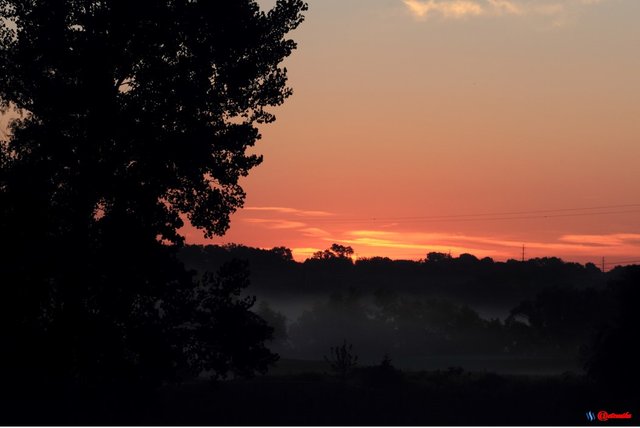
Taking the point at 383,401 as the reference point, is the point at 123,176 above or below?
above

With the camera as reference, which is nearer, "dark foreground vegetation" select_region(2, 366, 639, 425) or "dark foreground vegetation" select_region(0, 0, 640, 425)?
"dark foreground vegetation" select_region(0, 0, 640, 425)

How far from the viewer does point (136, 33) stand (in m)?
29.0

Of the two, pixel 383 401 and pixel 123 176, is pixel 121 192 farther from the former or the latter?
pixel 383 401

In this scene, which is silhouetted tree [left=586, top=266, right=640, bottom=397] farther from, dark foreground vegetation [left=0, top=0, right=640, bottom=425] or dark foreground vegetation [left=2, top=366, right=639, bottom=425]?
dark foreground vegetation [left=0, top=0, right=640, bottom=425]

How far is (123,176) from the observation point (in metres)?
28.6

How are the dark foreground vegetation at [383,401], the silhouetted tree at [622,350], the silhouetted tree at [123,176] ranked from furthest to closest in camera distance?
the silhouetted tree at [622,350]
the dark foreground vegetation at [383,401]
the silhouetted tree at [123,176]

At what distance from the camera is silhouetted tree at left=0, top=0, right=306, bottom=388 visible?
27.7 metres

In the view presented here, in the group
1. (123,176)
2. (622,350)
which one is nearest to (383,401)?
(622,350)

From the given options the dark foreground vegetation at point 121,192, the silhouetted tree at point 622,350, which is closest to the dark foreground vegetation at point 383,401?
the silhouetted tree at point 622,350

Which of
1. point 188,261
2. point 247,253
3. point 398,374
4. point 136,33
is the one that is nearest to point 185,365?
point 136,33

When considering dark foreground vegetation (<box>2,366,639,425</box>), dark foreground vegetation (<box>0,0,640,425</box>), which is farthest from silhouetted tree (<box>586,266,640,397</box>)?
dark foreground vegetation (<box>0,0,640,425</box>)

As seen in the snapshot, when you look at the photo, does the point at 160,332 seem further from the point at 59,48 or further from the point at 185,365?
the point at 59,48

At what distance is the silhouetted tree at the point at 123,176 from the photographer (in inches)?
1089

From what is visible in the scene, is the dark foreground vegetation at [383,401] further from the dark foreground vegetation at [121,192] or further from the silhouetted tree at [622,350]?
the dark foreground vegetation at [121,192]
